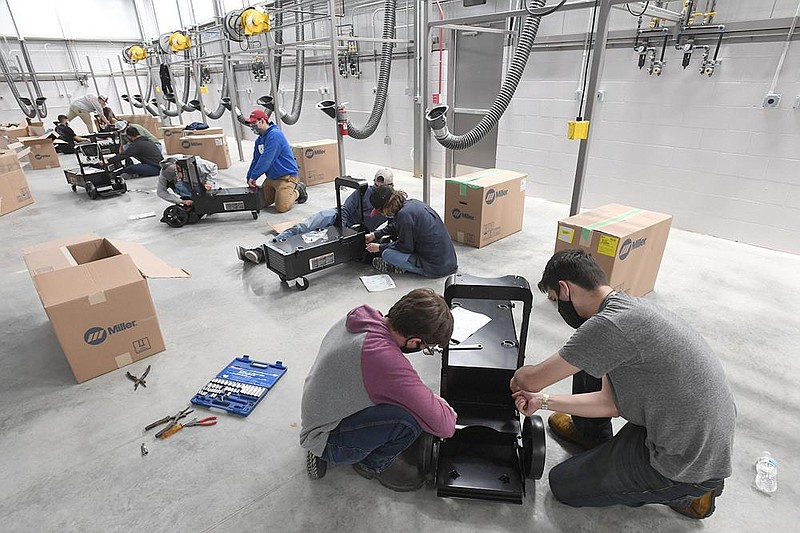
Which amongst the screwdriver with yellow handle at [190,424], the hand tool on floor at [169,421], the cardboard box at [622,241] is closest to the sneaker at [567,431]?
the cardboard box at [622,241]

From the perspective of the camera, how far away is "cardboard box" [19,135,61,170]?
7172 mm

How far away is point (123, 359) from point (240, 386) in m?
0.73

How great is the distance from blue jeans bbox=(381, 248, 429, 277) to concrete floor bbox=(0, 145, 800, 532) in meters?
0.12

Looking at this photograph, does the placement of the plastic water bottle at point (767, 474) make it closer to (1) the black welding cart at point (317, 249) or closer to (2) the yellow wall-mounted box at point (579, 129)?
(2) the yellow wall-mounted box at point (579, 129)

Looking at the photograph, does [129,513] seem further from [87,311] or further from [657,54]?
[657,54]

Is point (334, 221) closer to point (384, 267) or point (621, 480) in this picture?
point (384, 267)

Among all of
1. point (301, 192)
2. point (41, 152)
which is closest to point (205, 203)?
point (301, 192)

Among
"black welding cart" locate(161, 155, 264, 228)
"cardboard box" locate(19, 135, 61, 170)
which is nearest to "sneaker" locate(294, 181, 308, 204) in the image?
"black welding cart" locate(161, 155, 264, 228)

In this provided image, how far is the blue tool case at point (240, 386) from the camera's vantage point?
2.02 m

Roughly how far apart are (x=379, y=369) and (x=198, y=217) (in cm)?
395

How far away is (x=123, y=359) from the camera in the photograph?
90.5 inches

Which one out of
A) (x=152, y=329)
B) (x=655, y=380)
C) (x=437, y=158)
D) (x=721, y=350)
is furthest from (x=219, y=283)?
(x=437, y=158)

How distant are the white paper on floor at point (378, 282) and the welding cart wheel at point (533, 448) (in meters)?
1.67

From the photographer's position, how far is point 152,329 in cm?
236
